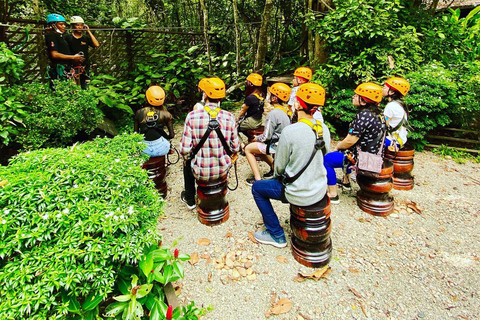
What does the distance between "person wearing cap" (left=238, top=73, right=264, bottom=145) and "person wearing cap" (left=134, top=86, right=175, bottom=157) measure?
178 cm

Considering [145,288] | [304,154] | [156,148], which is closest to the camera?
[145,288]

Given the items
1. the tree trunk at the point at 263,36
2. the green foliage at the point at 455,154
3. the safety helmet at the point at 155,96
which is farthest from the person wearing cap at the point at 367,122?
the tree trunk at the point at 263,36

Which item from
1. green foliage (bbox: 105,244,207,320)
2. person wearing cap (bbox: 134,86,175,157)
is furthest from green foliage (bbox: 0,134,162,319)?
person wearing cap (bbox: 134,86,175,157)

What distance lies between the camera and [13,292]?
151 cm

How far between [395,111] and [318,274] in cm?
284

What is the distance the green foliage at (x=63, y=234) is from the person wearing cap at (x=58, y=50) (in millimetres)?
3528

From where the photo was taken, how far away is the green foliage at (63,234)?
1532 millimetres

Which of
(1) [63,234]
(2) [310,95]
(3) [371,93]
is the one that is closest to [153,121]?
(2) [310,95]

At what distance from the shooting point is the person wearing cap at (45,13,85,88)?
473cm

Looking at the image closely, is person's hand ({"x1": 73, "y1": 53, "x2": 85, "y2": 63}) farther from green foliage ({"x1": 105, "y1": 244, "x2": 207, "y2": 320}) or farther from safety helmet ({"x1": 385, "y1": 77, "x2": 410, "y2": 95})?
safety helmet ({"x1": 385, "y1": 77, "x2": 410, "y2": 95})

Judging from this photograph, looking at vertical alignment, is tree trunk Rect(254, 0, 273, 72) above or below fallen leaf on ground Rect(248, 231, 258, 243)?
above

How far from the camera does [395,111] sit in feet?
13.7

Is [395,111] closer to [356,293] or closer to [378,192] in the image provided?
[378,192]

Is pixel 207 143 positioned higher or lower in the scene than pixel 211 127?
lower
